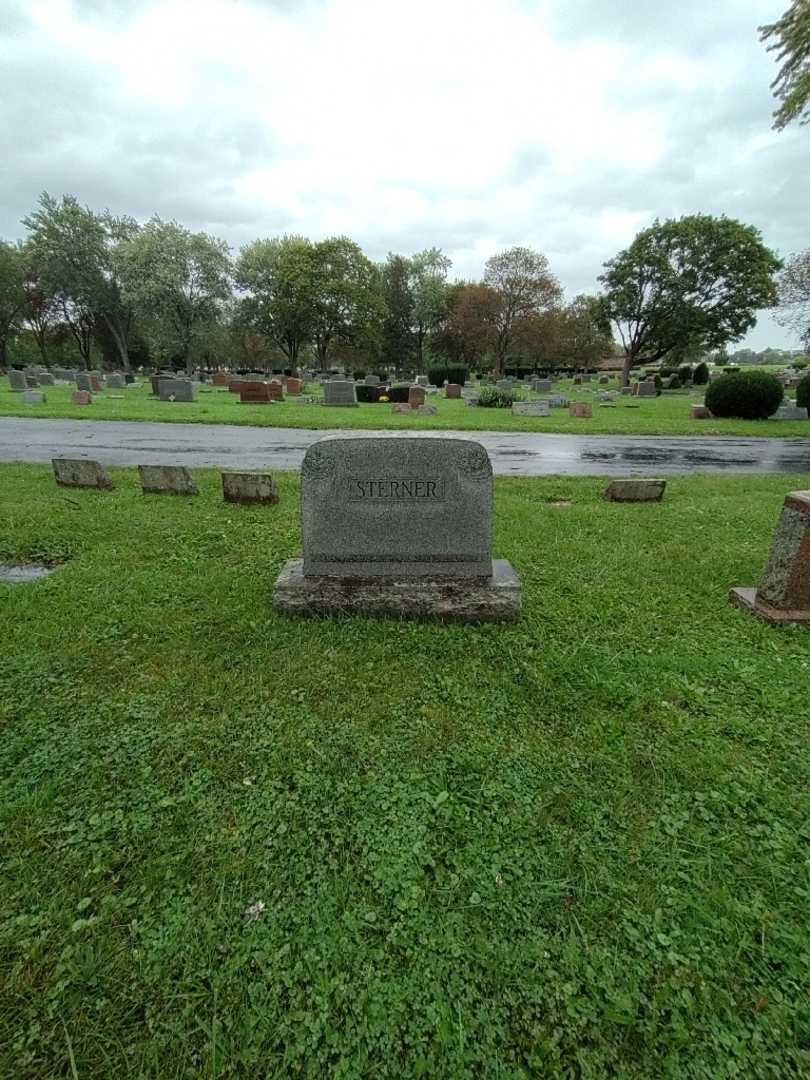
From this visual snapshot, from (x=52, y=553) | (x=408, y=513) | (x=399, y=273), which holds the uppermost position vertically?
(x=399, y=273)

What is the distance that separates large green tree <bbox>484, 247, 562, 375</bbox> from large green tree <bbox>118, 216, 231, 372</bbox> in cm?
2405

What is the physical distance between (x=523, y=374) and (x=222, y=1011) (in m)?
65.4

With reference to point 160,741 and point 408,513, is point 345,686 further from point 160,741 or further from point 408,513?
point 408,513

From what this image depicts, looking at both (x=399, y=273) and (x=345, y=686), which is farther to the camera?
(x=399, y=273)

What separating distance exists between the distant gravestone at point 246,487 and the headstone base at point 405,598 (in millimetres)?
3198

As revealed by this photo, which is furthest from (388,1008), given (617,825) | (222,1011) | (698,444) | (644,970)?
(698,444)

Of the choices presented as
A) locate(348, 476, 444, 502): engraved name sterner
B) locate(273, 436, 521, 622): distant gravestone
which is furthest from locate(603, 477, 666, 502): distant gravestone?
locate(348, 476, 444, 502): engraved name sterner

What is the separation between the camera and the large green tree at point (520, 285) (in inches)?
1761

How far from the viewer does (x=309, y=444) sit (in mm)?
9508

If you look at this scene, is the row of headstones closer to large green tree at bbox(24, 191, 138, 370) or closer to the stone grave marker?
the stone grave marker

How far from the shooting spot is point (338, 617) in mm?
3447

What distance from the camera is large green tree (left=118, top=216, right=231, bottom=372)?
124ft

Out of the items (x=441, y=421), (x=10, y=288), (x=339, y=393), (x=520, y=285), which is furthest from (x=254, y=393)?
(x=10, y=288)

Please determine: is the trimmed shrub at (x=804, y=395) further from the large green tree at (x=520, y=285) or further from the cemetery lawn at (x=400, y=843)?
the large green tree at (x=520, y=285)
